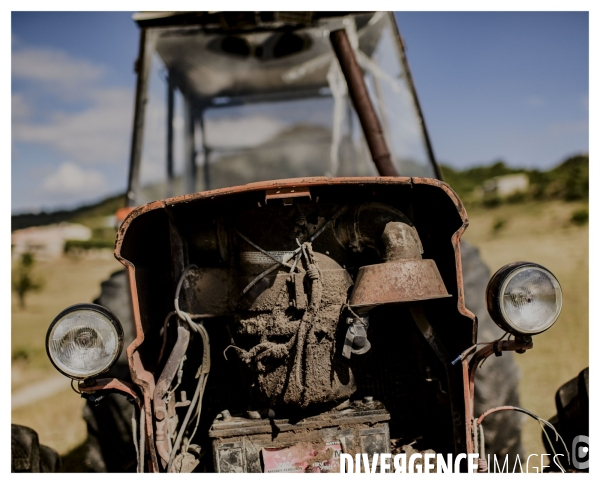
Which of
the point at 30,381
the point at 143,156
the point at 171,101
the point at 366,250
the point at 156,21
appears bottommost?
the point at 30,381

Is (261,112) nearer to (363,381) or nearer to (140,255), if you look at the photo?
(140,255)

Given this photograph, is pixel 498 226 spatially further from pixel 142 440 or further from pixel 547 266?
pixel 142 440

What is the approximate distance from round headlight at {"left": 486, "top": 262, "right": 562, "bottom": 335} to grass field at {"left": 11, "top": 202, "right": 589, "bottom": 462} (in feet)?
6.67

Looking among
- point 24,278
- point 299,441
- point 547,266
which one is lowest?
point 299,441

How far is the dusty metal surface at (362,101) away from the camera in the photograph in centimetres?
338

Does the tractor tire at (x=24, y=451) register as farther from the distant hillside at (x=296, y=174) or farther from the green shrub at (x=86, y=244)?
the green shrub at (x=86, y=244)

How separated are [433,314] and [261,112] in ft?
7.73

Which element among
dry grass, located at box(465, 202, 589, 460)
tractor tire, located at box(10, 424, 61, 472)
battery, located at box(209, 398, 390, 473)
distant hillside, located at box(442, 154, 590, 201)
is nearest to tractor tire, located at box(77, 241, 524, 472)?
tractor tire, located at box(10, 424, 61, 472)

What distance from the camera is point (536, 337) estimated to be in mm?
6578

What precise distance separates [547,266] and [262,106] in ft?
24.7

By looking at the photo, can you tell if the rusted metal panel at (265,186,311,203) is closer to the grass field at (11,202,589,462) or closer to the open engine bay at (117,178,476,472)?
the open engine bay at (117,178,476,472)

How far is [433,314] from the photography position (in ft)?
9.05

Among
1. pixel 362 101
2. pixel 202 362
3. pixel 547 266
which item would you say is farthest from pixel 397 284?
pixel 547 266

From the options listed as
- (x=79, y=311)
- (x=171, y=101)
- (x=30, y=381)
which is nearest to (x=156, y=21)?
(x=171, y=101)
